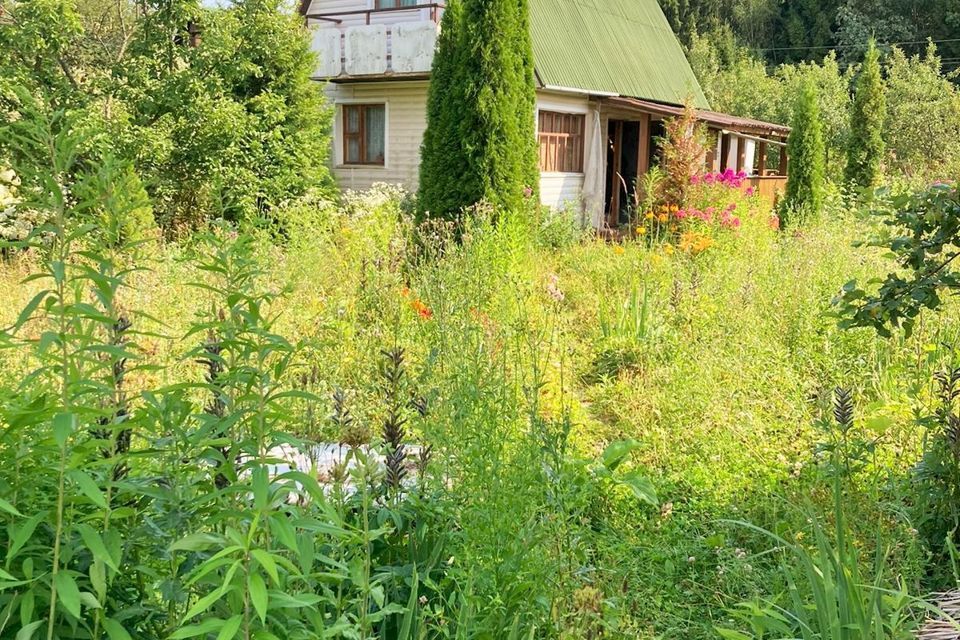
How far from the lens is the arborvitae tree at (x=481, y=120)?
9.81 m

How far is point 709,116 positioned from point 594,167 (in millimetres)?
3736

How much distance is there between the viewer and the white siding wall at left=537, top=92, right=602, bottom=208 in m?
15.4

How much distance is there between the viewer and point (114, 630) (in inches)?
54.3

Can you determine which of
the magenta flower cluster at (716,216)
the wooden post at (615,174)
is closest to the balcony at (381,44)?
the wooden post at (615,174)

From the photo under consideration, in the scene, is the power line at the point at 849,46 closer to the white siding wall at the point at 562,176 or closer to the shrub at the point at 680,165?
the white siding wall at the point at 562,176

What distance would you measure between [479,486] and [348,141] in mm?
15307

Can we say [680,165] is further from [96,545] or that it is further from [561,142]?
[96,545]

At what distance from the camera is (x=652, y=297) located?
6.58 m

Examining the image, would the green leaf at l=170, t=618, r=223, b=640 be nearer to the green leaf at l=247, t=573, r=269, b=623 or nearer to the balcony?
the green leaf at l=247, t=573, r=269, b=623

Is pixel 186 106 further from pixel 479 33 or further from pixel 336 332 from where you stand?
pixel 336 332

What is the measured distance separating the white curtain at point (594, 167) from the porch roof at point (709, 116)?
650 millimetres

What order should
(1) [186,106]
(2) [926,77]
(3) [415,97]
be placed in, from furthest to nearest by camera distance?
(2) [926,77], (3) [415,97], (1) [186,106]

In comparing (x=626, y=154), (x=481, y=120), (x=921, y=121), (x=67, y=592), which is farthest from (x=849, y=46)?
(x=67, y=592)

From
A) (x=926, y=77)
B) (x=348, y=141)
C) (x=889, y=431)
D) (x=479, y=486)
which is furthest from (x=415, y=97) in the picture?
(x=926, y=77)
